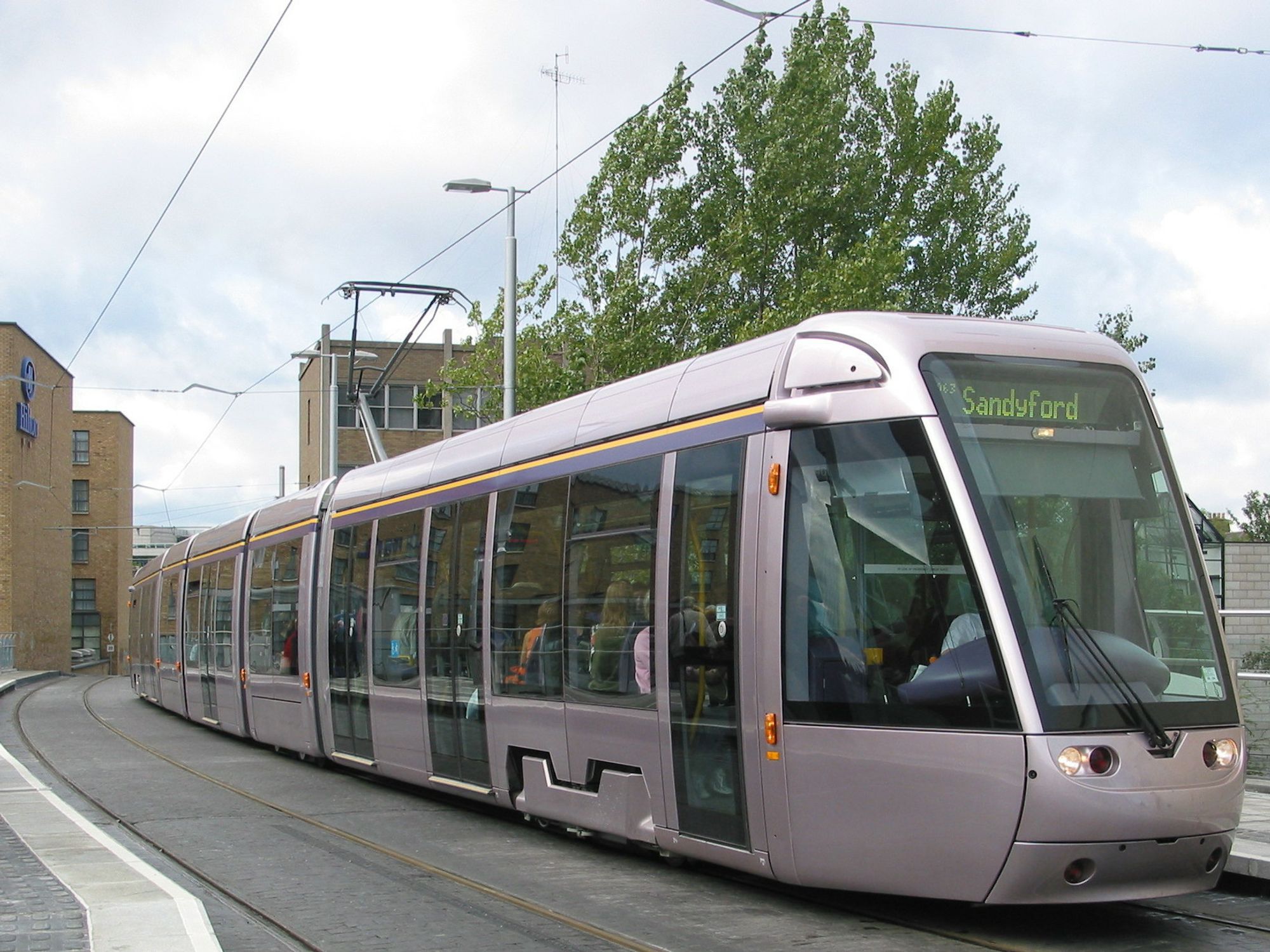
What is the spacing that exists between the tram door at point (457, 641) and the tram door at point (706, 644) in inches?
117

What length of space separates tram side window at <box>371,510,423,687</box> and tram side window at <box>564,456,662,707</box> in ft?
10.0

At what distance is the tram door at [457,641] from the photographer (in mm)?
10914

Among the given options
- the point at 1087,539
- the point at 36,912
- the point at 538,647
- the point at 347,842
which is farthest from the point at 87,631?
the point at 1087,539

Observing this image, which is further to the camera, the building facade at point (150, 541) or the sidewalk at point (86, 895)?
the building facade at point (150, 541)

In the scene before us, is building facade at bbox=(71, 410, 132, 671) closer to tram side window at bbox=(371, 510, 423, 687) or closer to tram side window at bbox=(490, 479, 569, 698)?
tram side window at bbox=(371, 510, 423, 687)

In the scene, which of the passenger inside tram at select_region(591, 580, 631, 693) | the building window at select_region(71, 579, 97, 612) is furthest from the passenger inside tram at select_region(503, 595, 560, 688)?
the building window at select_region(71, 579, 97, 612)

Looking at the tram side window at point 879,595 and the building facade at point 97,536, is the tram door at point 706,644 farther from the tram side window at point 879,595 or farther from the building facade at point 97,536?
the building facade at point 97,536

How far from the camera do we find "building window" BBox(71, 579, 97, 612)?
75688 millimetres

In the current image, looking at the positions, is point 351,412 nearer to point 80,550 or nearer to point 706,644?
point 80,550

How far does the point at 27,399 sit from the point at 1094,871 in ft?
180

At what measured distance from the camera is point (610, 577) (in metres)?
9.02

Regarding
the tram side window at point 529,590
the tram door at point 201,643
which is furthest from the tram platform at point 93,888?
the tram door at point 201,643

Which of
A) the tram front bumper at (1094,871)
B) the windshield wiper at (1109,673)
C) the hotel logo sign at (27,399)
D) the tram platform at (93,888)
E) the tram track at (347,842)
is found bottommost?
the tram track at (347,842)

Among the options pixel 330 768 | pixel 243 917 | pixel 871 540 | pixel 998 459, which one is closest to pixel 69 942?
pixel 243 917
